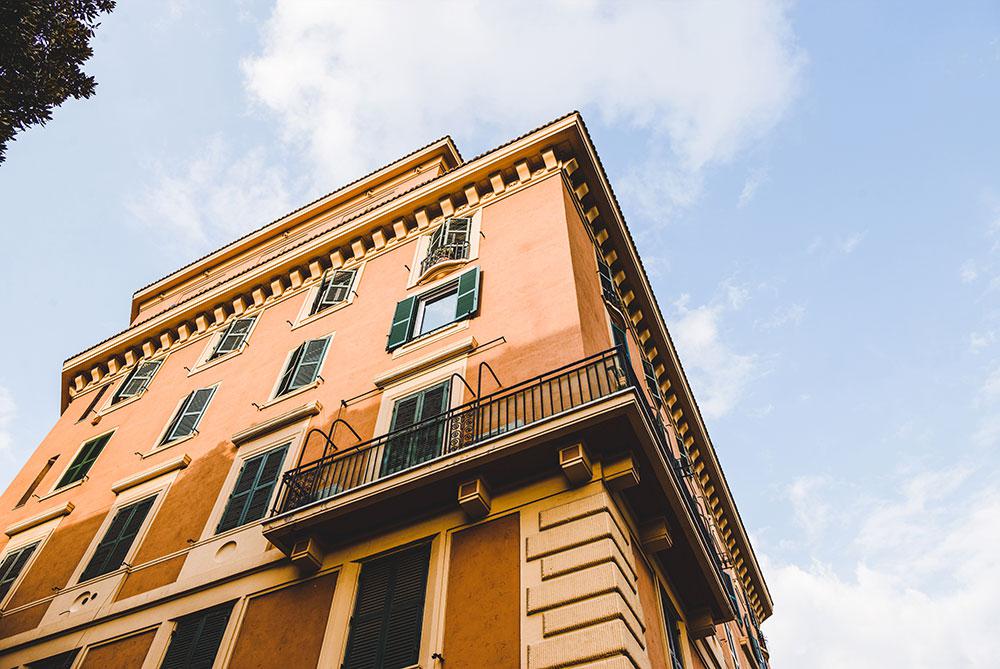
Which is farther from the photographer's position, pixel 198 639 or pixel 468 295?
pixel 468 295

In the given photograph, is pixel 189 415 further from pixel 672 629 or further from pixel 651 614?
pixel 651 614

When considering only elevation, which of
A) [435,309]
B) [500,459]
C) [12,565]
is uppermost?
[435,309]

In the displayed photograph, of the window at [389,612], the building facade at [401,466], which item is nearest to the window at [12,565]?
the building facade at [401,466]

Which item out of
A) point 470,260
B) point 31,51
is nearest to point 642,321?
point 470,260

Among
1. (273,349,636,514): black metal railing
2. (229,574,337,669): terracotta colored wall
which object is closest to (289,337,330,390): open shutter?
(273,349,636,514): black metal railing

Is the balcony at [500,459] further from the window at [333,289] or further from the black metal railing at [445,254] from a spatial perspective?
the window at [333,289]

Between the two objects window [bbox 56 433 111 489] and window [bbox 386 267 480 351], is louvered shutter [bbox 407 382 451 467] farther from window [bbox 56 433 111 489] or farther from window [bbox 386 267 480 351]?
window [bbox 56 433 111 489]

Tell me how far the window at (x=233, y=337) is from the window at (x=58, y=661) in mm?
7517

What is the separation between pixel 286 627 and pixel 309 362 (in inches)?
241

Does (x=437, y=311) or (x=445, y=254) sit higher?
(x=445, y=254)

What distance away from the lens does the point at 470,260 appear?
1430cm

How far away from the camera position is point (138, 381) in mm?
18188

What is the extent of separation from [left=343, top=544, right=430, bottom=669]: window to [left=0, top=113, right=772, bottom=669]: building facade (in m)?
0.03

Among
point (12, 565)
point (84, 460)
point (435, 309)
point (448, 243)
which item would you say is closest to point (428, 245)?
point (448, 243)
